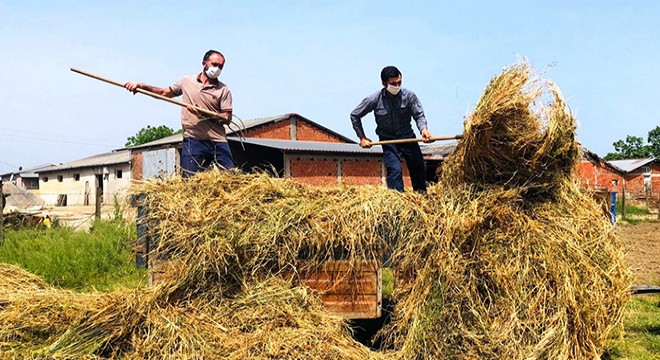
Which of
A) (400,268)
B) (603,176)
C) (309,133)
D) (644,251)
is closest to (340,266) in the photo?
(400,268)

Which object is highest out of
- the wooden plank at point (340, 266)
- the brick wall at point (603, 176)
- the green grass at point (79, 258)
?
the brick wall at point (603, 176)

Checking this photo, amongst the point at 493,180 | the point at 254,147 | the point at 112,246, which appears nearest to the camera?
the point at 493,180

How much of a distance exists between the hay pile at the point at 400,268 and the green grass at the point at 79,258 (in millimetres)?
2414

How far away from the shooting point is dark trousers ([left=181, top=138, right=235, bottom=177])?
510 cm

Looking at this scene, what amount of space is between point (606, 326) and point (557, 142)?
1.27m

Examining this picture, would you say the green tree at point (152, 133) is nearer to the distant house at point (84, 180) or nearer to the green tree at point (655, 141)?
the distant house at point (84, 180)

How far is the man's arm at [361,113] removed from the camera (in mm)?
5629

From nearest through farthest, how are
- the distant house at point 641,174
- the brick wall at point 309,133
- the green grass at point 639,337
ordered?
the green grass at point 639,337 < the brick wall at point 309,133 < the distant house at point 641,174

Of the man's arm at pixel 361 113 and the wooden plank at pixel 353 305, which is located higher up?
the man's arm at pixel 361 113

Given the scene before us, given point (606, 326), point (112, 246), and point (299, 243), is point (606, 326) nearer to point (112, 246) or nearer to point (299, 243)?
point (299, 243)

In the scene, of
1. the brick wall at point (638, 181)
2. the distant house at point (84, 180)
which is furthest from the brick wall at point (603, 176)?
the distant house at point (84, 180)

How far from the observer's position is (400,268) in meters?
3.56

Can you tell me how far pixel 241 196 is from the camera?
3.59m

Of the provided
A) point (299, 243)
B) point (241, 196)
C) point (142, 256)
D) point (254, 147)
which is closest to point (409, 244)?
point (299, 243)
